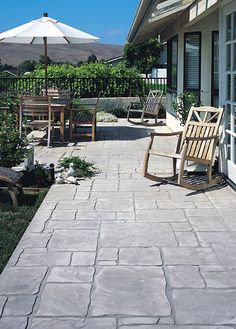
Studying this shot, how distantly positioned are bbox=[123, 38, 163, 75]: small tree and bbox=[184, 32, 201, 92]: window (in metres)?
26.8

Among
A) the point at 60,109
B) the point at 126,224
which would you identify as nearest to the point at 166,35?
the point at 60,109

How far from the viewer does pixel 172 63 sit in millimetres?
14086

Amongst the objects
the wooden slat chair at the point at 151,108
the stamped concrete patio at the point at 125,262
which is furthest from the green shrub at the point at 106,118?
the stamped concrete patio at the point at 125,262

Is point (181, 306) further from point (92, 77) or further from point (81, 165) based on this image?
point (92, 77)

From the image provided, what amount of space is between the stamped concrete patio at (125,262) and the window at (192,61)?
4.55m

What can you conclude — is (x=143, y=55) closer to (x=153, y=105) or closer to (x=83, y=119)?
(x=153, y=105)

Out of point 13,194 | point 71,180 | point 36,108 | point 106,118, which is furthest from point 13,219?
point 106,118

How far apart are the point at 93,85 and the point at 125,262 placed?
45.6ft

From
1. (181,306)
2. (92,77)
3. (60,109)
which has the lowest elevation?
Result: (181,306)

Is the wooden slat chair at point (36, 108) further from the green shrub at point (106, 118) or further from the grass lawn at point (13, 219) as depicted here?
the green shrub at point (106, 118)

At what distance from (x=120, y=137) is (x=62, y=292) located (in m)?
8.70

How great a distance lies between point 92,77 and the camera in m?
A: 17.8

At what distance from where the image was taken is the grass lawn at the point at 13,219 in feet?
15.4

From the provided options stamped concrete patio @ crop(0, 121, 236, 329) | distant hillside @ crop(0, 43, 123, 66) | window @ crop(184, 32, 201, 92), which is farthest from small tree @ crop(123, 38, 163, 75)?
stamped concrete patio @ crop(0, 121, 236, 329)
